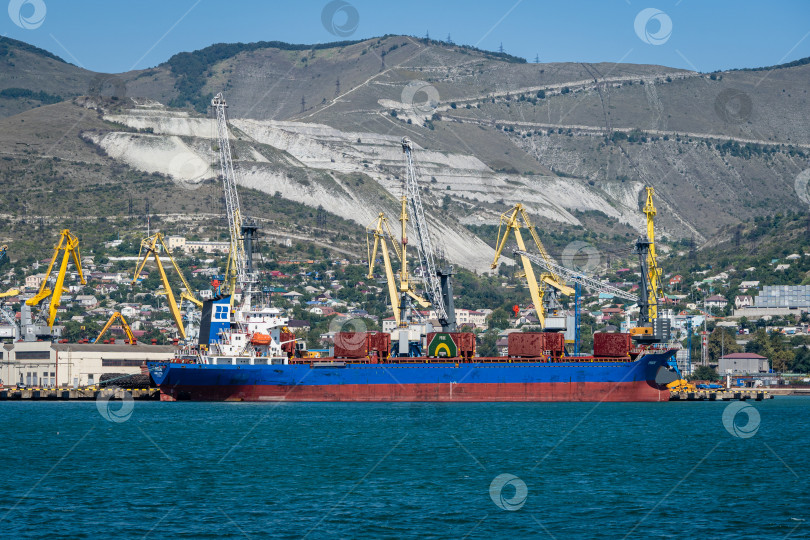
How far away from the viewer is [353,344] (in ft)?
339

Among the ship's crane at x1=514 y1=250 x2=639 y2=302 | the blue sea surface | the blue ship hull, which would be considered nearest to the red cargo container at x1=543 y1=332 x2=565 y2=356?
the blue ship hull

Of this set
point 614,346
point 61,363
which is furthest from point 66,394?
point 614,346

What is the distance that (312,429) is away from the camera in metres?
76.9

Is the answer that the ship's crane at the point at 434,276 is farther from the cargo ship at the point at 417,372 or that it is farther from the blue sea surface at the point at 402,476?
the blue sea surface at the point at 402,476

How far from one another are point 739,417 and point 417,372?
90.7 ft

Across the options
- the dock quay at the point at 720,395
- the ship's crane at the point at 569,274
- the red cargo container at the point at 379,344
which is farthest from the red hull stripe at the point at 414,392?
the ship's crane at the point at 569,274

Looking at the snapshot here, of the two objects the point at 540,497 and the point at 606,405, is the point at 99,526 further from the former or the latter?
the point at 606,405

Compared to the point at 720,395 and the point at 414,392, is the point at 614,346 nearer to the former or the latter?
the point at 414,392

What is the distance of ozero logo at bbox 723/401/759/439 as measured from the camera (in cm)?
8011

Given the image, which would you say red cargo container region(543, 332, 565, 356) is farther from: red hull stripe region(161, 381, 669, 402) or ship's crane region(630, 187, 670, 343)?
ship's crane region(630, 187, 670, 343)

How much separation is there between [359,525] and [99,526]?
30.8 feet

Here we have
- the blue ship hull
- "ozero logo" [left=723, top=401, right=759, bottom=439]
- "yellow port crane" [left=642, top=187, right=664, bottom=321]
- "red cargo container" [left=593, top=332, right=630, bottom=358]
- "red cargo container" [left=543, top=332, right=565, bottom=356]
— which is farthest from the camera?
"yellow port crane" [left=642, top=187, right=664, bottom=321]

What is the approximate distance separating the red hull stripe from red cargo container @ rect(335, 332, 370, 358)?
2.87m

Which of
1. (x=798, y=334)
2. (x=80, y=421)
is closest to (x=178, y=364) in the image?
(x=80, y=421)
